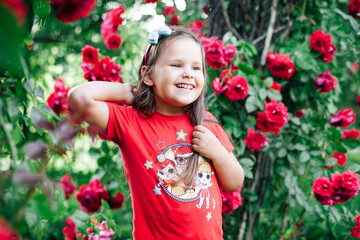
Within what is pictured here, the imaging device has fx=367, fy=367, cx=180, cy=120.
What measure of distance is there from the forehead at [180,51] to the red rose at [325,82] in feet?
3.04

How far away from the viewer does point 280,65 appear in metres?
1.87

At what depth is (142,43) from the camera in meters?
2.82

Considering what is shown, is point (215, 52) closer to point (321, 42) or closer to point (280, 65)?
point (280, 65)

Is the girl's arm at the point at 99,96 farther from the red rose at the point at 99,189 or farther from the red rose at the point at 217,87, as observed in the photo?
the red rose at the point at 99,189

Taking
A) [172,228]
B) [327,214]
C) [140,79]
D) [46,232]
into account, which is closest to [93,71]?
[140,79]

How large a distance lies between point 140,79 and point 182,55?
0.80 feet

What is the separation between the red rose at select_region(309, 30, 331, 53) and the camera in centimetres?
191

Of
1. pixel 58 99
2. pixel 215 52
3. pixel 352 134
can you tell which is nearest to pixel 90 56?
pixel 58 99

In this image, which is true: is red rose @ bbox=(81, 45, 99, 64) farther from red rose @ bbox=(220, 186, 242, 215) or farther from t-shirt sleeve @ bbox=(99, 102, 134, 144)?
red rose @ bbox=(220, 186, 242, 215)

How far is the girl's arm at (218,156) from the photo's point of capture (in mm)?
1309

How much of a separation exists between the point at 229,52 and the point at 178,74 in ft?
1.78

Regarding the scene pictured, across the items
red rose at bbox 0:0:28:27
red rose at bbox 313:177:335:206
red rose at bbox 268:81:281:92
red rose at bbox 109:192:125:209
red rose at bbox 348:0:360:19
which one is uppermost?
red rose at bbox 348:0:360:19

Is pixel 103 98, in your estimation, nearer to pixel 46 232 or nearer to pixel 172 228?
pixel 172 228

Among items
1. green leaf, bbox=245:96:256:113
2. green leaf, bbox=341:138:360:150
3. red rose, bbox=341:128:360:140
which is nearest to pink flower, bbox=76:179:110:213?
green leaf, bbox=245:96:256:113
